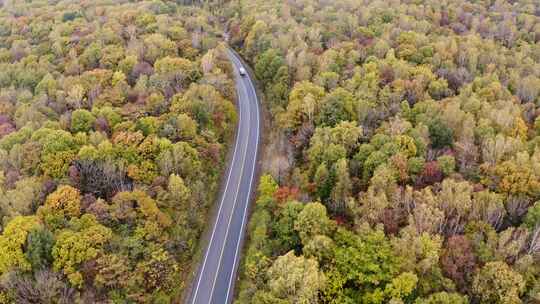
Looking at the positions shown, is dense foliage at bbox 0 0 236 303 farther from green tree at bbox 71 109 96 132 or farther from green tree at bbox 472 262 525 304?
green tree at bbox 472 262 525 304

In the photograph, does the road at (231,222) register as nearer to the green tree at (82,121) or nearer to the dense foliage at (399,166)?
the dense foliage at (399,166)

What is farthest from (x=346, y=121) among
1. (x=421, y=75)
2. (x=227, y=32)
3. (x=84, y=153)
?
(x=227, y=32)

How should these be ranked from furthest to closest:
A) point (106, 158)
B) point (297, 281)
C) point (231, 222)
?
point (231, 222)
point (106, 158)
point (297, 281)

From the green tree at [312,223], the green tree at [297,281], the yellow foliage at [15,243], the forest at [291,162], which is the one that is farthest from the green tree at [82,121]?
the green tree at [297,281]

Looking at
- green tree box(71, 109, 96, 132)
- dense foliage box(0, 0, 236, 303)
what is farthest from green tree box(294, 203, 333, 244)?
green tree box(71, 109, 96, 132)

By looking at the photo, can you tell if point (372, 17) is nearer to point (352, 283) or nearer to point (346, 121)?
point (346, 121)

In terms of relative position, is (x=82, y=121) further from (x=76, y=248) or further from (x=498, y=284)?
(x=498, y=284)

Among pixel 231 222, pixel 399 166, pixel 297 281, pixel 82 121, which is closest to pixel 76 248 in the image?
pixel 231 222
